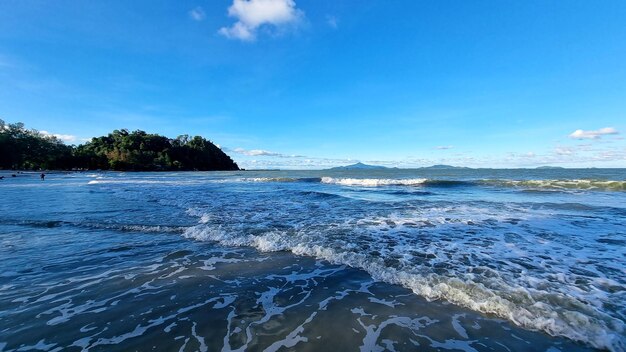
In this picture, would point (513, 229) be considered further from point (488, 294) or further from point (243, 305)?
point (243, 305)

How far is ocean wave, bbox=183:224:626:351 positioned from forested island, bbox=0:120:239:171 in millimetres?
129547

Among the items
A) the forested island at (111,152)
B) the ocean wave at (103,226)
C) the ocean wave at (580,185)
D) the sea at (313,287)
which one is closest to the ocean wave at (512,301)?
the sea at (313,287)

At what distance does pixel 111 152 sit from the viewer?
11644 centimetres

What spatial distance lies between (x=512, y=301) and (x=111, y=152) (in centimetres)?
14188

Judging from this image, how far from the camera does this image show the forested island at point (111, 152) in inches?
3831

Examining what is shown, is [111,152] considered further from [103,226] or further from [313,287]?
[313,287]

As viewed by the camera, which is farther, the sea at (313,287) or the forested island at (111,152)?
the forested island at (111,152)

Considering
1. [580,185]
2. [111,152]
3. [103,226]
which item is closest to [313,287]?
[103,226]

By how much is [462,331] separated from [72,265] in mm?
7472

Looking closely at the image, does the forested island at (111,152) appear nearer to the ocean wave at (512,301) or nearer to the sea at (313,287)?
the sea at (313,287)

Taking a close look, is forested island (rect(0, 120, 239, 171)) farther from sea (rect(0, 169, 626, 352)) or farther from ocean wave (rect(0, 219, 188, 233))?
sea (rect(0, 169, 626, 352))

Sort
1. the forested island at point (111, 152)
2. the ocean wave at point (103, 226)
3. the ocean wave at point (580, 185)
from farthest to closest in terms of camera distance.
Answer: the forested island at point (111, 152)
the ocean wave at point (580, 185)
the ocean wave at point (103, 226)

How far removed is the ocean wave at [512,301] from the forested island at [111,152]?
130m

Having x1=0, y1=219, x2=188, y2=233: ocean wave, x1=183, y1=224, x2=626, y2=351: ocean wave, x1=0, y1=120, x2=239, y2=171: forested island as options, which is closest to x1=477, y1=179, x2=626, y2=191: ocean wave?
x1=183, y1=224, x2=626, y2=351: ocean wave
